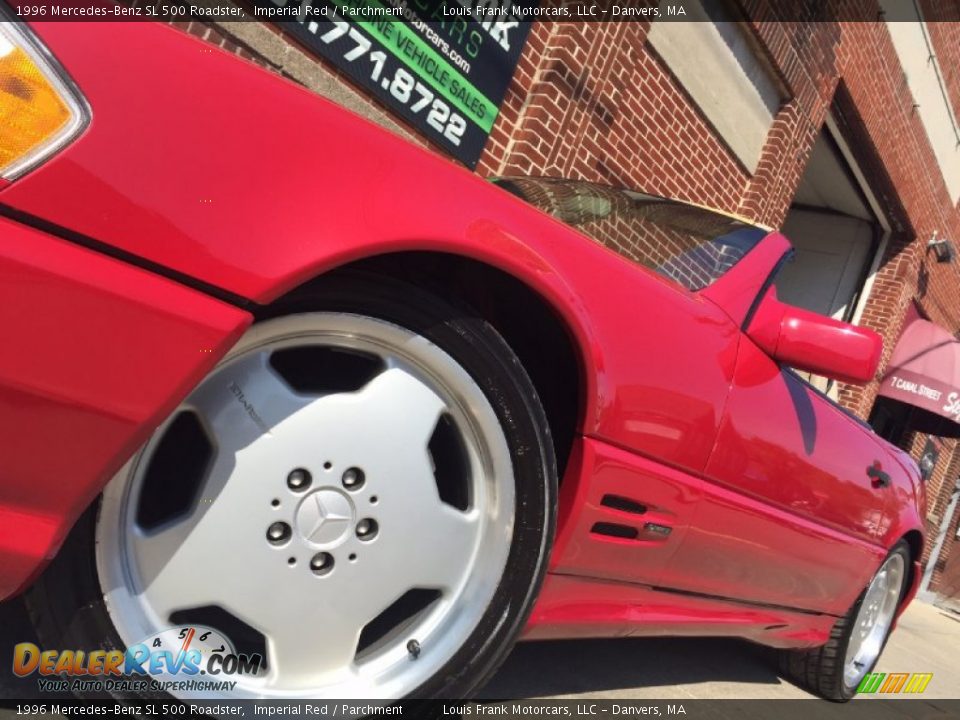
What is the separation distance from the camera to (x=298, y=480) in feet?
4.33

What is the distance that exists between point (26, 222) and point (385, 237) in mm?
522

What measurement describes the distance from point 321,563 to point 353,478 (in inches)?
6.2

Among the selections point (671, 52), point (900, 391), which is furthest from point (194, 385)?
point (900, 391)

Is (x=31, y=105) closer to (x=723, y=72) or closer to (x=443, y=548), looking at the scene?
(x=443, y=548)

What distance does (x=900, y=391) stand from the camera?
A: 11109 mm

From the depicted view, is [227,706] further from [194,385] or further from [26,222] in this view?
[26,222]

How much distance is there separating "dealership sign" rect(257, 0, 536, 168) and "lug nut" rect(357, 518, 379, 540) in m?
3.37

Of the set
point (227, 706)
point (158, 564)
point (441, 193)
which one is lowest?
point (227, 706)

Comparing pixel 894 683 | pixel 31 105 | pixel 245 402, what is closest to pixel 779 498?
pixel 245 402

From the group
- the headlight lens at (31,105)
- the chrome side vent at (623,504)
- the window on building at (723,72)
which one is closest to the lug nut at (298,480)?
the headlight lens at (31,105)

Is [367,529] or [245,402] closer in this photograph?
[245,402]

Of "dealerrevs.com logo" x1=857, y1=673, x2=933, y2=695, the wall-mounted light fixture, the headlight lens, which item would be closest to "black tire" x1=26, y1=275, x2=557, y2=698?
the headlight lens

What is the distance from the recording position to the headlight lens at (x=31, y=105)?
40.1 inches

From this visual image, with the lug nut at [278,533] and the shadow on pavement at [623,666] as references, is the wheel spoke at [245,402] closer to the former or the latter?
the lug nut at [278,533]
